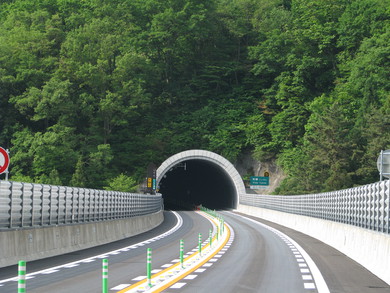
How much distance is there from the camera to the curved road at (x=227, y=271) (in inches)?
529

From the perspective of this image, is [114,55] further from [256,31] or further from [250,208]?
[250,208]

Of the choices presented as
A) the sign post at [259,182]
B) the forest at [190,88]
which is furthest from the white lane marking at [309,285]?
the sign post at [259,182]

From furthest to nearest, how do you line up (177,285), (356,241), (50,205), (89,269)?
(50,205), (356,241), (89,269), (177,285)

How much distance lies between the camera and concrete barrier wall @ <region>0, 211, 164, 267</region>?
1738 centimetres

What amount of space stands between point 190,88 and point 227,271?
7838cm

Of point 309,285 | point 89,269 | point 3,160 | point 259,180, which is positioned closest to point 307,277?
point 309,285

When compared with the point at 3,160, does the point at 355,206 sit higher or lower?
lower

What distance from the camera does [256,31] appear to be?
4008 inches

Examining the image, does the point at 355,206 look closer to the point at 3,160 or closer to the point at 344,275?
the point at 344,275

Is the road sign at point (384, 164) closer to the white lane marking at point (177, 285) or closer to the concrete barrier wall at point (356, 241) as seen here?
the concrete barrier wall at point (356, 241)

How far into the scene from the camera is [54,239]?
21.0 metres

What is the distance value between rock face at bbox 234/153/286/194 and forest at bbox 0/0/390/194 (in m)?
0.87

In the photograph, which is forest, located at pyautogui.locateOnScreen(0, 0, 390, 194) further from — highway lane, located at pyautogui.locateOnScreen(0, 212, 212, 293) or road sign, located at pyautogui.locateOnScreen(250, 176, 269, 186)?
highway lane, located at pyautogui.locateOnScreen(0, 212, 212, 293)

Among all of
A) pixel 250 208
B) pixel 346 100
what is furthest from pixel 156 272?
pixel 346 100
